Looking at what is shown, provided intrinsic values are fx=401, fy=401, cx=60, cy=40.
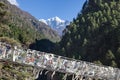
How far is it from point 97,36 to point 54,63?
7549cm

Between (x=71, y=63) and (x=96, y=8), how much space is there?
11470 cm

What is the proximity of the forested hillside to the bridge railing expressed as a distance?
38664 millimetres

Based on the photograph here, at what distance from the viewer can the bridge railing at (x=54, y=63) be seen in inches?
1714

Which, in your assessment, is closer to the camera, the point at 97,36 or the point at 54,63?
the point at 54,63

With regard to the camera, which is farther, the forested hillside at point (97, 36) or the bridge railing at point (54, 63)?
the forested hillside at point (97, 36)

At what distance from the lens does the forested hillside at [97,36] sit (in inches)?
3878

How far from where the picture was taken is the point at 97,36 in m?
120

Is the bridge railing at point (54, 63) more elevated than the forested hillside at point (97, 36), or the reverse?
the forested hillside at point (97, 36)

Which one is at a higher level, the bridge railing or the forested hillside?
the forested hillside

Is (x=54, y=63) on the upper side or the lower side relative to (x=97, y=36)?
lower

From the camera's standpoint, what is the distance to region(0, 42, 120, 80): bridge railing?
4353 cm

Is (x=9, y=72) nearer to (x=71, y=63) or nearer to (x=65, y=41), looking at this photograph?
(x=71, y=63)

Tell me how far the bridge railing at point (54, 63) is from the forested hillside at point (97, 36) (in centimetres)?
3866

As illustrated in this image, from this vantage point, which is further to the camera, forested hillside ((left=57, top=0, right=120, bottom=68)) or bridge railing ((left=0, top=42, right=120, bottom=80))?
forested hillside ((left=57, top=0, right=120, bottom=68))
